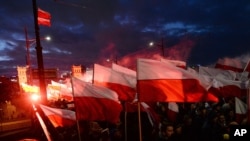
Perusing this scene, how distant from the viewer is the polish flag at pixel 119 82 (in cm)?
1082

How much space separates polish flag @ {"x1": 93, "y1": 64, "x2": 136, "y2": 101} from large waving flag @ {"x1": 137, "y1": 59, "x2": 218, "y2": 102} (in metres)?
3.02

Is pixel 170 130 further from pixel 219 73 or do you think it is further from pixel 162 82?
pixel 219 73

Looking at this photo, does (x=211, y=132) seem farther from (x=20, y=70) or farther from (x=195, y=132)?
(x=20, y=70)

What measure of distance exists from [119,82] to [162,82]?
3.25m

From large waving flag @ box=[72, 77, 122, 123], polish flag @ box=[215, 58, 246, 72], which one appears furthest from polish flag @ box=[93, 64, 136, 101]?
polish flag @ box=[215, 58, 246, 72]

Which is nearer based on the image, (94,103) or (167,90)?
(167,90)

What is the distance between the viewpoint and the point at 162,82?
25.5 feet

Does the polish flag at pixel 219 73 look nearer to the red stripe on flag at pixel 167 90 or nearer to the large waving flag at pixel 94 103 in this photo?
the large waving flag at pixel 94 103

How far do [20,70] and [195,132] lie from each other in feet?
219

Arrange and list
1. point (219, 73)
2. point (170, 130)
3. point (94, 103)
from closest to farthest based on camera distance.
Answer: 1. point (94, 103)
2. point (170, 130)
3. point (219, 73)

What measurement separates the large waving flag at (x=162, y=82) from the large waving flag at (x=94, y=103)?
1.43 meters

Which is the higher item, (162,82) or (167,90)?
(162,82)

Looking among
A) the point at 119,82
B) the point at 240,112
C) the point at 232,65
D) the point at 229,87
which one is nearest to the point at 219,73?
the point at 232,65

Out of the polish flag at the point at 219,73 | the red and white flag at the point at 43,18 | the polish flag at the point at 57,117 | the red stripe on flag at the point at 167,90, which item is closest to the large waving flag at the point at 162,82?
the red stripe on flag at the point at 167,90
